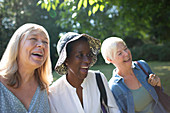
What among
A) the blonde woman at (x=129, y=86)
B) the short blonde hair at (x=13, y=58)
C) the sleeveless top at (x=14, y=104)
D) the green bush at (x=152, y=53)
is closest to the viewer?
the sleeveless top at (x=14, y=104)

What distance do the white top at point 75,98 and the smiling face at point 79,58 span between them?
0.83 ft

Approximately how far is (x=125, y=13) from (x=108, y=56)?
5.47 m

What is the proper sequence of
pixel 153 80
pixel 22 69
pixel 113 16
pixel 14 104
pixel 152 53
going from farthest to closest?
pixel 152 53 → pixel 113 16 → pixel 153 80 → pixel 22 69 → pixel 14 104

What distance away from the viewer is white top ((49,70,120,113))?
2527 mm

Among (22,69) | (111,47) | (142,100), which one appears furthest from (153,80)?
(22,69)

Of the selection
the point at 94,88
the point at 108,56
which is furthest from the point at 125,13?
the point at 94,88

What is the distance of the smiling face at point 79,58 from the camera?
8.05ft

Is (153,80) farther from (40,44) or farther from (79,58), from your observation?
(40,44)

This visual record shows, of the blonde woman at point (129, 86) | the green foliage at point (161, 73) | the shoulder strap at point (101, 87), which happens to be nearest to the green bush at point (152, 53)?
the green foliage at point (161, 73)

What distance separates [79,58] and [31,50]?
0.63 meters

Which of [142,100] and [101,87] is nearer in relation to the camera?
[101,87]

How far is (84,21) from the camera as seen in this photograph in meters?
7.14

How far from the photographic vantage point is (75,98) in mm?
2562

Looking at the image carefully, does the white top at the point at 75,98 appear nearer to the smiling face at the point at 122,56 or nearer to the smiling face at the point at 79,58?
the smiling face at the point at 79,58
